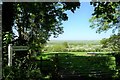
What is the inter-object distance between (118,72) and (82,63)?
3184mm

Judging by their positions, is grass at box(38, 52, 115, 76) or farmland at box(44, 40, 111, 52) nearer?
grass at box(38, 52, 115, 76)

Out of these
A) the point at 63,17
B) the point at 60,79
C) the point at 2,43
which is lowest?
the point at 60,79

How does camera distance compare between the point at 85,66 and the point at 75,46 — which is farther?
the point at 75,46

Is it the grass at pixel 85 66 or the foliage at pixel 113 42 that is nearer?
the grass at pixel 85 66

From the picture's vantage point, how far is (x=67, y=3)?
465 inches

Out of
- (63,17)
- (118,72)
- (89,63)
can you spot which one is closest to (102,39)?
(89,63)

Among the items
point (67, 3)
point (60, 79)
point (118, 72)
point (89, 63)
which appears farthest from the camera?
point (89, 63)

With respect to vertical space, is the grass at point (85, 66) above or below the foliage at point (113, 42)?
below

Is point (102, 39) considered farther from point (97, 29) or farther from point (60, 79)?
point (60, 79)

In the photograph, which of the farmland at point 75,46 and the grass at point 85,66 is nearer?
the grass at point 85,66

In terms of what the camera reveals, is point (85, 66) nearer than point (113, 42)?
Yes

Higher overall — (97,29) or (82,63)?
(97,29)

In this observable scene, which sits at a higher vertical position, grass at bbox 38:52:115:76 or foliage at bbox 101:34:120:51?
foliage at bbox 101:34:120:51

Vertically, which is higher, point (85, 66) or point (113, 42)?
point (113, 42)
